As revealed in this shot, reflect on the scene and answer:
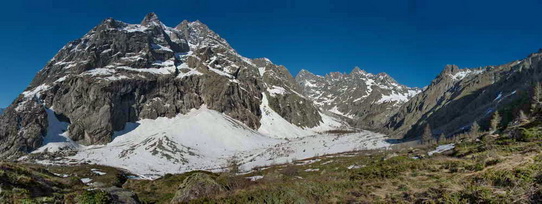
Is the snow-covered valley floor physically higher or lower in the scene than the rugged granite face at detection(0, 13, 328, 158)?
lower

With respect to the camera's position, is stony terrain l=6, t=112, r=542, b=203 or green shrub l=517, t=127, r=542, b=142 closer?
stony terrain l=6, t=112, r=542, b=203

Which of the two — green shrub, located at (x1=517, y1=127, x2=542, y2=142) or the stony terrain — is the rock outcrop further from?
green shrub, located at (x1=517, y1=127, x2=542, y2=142)

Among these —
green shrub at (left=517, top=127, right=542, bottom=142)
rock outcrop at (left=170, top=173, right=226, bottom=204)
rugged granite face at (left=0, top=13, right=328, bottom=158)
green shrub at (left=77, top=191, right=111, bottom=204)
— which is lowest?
rock outcrop at (left=170, top=173, right=226, bottom=204)

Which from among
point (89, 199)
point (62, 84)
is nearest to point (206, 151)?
point (62, 84)

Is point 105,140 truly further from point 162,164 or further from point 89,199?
point 89,199

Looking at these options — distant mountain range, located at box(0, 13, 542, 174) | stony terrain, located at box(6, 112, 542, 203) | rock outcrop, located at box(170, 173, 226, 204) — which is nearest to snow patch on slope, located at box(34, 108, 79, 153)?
distant mountain range, located at box(0, 13, 542, 174)

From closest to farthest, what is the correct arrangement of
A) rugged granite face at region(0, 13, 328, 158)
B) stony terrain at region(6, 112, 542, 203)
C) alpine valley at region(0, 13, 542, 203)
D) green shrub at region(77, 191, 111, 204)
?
1. stony terrain at region(6, 112, 542, 203)
2. green shrub at region(77, 191, 111, 204)
3. alpine valley at region(0, 13, 542, 203)
4. rugged granite face at region(0, 13, 328, 158)

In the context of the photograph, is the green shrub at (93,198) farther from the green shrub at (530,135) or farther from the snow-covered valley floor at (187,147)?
the snow-covered valley floor at (187,147)

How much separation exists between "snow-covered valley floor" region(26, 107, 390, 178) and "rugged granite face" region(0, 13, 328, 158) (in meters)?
6.31

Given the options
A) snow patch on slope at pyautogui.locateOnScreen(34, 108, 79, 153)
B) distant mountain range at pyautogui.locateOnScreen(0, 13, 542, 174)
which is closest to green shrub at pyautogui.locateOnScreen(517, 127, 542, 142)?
distant mountain range at pyautogui.locateOnScreen(0, 13, 542, 174)

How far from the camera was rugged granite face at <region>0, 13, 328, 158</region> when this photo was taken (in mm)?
123456

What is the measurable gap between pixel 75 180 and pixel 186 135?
112m

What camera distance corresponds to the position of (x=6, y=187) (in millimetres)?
11469

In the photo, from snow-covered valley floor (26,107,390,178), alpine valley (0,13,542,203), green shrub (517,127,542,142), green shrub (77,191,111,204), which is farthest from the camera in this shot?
alpine valley (0,13,542,203)
